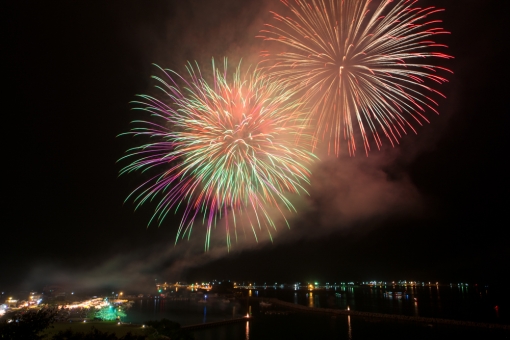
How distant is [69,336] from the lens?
9711 millimetres

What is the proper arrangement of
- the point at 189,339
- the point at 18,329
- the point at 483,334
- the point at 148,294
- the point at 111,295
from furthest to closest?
the point at 148,294, the point at 111,295, the point at 483,334, the point at 189,339, the point at 18,329

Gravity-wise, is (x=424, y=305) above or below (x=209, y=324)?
below

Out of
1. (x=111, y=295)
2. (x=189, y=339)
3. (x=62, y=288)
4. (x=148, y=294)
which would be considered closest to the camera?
(x=189, y=339)

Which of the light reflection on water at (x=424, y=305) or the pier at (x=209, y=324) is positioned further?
the light reflection on water at (x=424, y=305)

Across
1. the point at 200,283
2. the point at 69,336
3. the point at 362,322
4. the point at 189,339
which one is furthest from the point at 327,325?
the point at 200,283

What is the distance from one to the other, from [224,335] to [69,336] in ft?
76.7

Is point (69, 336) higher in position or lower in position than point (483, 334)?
higher

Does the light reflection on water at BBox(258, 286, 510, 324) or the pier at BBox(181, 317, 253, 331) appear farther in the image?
the light reflection on water at BBox(258, 286, 510, 324)

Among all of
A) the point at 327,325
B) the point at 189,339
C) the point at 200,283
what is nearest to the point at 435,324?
the point at 327,325

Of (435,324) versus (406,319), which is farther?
(406,319)

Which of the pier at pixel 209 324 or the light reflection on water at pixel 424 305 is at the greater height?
the pier at pixel 209 324

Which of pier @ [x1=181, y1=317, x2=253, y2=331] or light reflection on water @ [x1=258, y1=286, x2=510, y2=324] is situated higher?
→ pier @ [x1=181, y1=317, x2=253, y2=331]

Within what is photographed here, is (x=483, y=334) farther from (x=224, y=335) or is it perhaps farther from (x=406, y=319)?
(x=224, y=335)

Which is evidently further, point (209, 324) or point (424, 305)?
point (424, 305)
